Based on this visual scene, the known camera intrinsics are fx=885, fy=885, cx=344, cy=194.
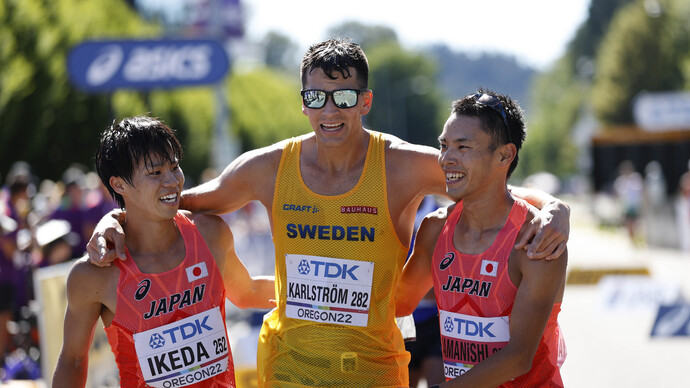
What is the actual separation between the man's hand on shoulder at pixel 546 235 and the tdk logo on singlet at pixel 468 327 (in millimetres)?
345

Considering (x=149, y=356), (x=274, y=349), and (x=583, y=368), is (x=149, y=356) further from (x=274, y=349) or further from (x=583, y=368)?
(x=583, y=368)

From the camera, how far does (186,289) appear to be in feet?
12.0

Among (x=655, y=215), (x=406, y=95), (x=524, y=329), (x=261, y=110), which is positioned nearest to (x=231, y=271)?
(x=524, y=329)

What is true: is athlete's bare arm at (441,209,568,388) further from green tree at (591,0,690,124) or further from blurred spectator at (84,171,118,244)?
green tree at (591,0,690,124)

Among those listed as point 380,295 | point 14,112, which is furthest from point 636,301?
point 14,112

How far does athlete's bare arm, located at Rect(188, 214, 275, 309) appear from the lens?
389cm

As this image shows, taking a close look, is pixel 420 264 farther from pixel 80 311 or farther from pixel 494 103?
pixel 80 311

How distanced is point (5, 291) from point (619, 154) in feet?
94.0

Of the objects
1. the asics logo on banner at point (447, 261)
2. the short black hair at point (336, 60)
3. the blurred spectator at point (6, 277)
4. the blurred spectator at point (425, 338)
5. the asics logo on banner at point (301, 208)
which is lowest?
the blurred spectator at point (6, 277)

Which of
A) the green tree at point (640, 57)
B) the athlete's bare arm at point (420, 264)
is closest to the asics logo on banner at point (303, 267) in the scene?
the athlete's bare arm at point (420, 264)

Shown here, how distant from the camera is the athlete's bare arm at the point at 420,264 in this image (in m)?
3.86

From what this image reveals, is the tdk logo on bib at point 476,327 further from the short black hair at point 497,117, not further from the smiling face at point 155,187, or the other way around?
the smiling face at point 155,187

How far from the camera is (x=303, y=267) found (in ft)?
12.5

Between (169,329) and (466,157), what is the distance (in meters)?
1.40
